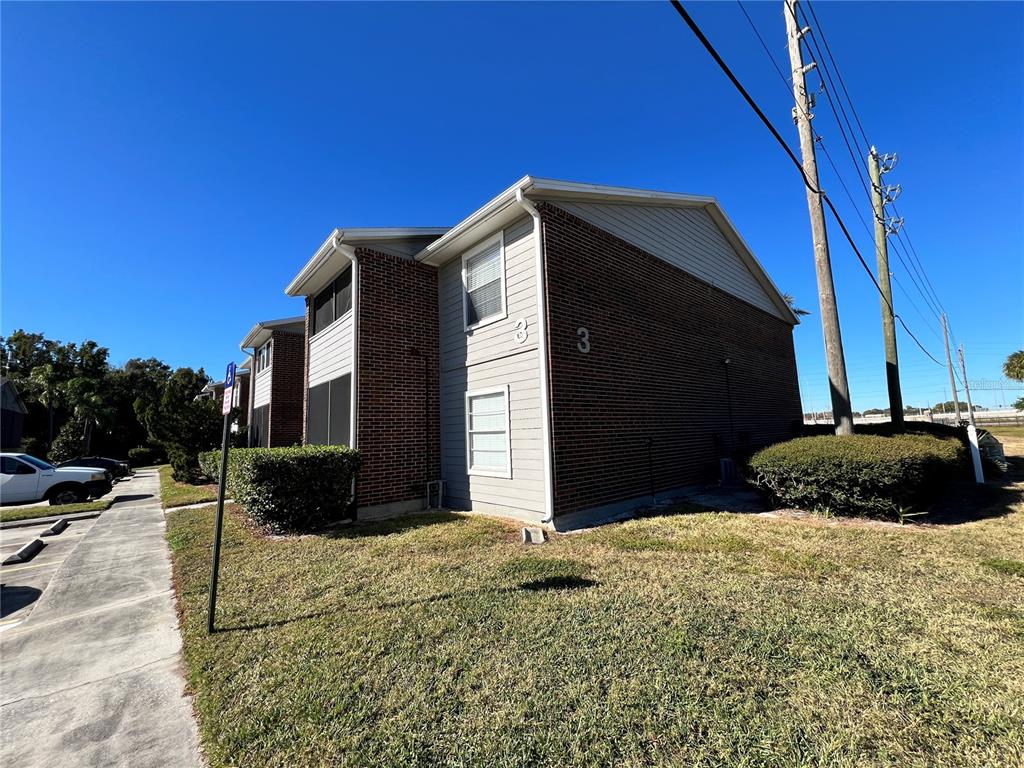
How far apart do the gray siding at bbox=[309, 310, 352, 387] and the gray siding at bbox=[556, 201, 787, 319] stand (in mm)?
5170

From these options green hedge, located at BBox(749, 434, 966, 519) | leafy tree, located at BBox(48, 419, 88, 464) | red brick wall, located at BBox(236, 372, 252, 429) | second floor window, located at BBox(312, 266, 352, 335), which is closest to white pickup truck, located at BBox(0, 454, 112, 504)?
second floor window, located at BBox(312, 266, 352, 335)

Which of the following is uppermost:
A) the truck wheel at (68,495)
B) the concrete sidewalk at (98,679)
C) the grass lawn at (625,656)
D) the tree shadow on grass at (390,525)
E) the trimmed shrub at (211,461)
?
the trimmed shrub at (211,461)

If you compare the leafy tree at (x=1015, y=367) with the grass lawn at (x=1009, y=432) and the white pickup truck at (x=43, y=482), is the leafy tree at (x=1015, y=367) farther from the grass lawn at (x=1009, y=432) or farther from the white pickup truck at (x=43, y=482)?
the white pickup truck at (x=43, y=482)

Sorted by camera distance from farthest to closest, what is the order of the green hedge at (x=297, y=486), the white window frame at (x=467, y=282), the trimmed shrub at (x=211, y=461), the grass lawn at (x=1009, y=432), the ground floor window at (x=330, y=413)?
1. the grass lawn at (x=1009, y=432)
2. the trimmed shrub at (x=211, y=461)
3. the ground floor window at (x=330, y=413)
4. the white window frame at (x=467, y=282)
5. the green hedge at (x=297, y=486)

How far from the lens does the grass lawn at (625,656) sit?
7.54ft

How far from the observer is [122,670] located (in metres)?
3.33

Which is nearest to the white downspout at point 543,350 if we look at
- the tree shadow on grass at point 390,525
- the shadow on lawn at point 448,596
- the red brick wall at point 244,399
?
the tree shadow on grass at point 390,525

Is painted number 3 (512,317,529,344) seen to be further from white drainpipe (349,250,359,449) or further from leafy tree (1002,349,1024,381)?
Answer: leafy tree (1002,349,1024,381)

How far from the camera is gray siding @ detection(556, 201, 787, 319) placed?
9070 mm

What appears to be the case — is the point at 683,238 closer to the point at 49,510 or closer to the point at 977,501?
the point at 977,501

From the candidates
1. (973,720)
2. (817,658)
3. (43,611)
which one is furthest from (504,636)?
(43,611)

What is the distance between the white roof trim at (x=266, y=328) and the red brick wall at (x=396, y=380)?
7.32 metres

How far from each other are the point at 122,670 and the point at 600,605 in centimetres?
378

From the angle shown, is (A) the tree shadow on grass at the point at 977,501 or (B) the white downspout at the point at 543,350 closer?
(A) the tree shadow on grass at the point at 977,501
